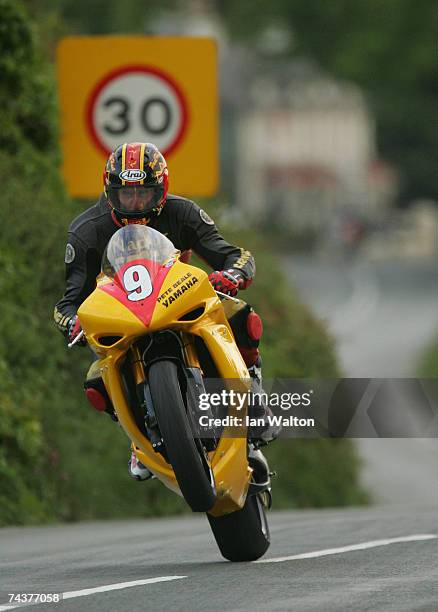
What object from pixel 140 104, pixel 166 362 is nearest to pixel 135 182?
pixel 166 362

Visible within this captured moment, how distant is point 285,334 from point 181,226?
10395 millimetres

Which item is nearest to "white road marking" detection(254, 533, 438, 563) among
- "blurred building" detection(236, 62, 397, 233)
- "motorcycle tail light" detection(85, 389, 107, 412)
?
"motorcycle tail light" detection(85, 389, 107, 412)

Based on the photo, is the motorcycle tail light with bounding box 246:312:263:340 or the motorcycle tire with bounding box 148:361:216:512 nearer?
the motorcycle tire with bounding box 148:361:216:512

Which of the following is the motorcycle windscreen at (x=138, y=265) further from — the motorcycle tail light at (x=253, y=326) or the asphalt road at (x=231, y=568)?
the asphalt road at (x=231, y=568)

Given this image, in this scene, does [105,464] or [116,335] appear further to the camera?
[105,464]

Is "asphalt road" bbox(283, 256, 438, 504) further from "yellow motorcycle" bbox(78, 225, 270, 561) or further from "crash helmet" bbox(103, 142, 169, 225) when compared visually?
"yellow motorcycle" bbox(78, 225, 270, 561)

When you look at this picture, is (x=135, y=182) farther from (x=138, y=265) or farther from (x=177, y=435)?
(x=177, y=435)

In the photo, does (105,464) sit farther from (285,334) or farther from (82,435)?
(285,334)

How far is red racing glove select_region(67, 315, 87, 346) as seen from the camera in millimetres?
9961

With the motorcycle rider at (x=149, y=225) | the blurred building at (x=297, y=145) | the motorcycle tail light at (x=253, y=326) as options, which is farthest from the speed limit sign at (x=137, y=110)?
the blurred building at (x=297, y=145)

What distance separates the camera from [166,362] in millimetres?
9375

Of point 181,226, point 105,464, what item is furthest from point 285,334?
point 181,226

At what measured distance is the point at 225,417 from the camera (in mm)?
9773

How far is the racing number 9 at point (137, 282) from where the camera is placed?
9398mm
